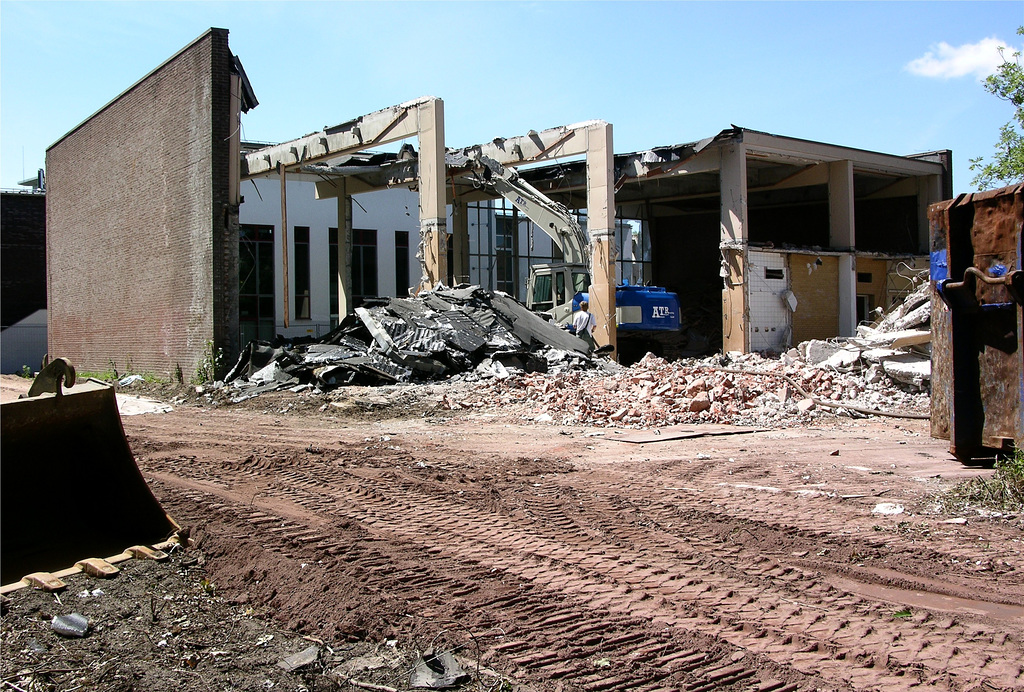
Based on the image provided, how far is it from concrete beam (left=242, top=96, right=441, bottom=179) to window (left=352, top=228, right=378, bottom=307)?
32.2 ft

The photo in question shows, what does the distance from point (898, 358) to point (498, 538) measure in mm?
11541

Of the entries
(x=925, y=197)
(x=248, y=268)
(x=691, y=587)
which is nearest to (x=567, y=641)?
(x=691, y=587)

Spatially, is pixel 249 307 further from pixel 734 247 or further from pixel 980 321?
pixel 980 321

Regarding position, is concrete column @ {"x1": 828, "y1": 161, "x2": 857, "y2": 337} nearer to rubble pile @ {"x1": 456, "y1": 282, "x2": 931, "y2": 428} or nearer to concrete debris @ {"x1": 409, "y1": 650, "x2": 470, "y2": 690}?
rubble pile @ {"x1": 456, "y1": 282, "x2": 931, "y2": 428}

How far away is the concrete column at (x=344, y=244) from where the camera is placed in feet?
103

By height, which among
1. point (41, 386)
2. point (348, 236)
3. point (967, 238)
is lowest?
point (41, 386)

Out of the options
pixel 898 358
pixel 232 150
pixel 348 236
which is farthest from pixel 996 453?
pixel 348 236

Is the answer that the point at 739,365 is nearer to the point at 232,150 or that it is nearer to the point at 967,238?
the point at 967,238

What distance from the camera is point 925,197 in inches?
1205

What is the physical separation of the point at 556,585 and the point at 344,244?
93.4 feet

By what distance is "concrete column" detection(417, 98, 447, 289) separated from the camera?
21.6 metres

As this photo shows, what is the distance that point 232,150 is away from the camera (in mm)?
20016

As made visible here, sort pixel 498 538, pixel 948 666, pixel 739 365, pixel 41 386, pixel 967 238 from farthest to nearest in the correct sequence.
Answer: pixel 739 365
pixel 967 238
pixel 498 538
pixel 41 386
pixel 948 666

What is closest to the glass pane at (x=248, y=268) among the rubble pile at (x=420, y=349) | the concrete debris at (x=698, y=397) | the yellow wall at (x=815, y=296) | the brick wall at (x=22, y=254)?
the brick wall at (x=22, y=254)
